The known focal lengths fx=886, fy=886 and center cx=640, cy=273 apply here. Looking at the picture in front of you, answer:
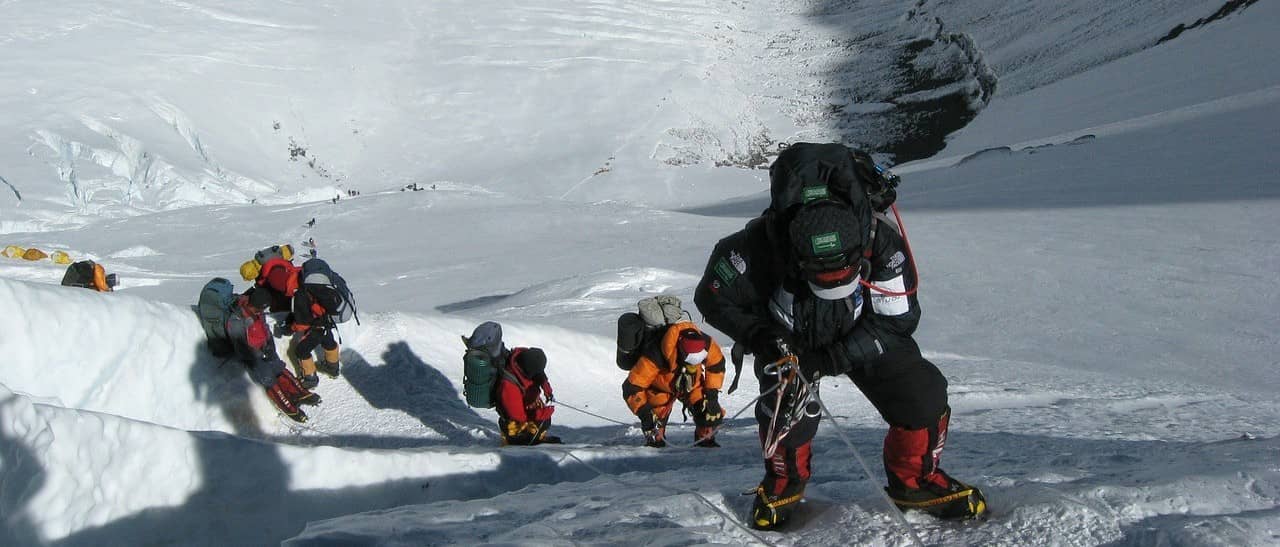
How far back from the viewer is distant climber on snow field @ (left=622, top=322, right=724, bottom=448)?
5.23m

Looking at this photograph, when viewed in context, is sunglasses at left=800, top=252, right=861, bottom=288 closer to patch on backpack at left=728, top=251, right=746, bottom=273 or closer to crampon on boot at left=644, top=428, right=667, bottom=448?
patch on backpack at left=728, top=251, right=746, bottom=273

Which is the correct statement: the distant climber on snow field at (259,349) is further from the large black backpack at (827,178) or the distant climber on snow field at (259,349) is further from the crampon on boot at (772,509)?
the large black backpack at (827,178)

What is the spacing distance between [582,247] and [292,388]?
35.3ft

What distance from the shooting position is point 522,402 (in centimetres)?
551

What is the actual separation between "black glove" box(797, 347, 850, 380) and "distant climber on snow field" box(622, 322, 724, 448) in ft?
7.09

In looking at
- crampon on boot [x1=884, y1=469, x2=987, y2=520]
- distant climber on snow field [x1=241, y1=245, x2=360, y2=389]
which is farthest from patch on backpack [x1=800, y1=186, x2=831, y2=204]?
distant climber on snow field [x1=241, y1=245, x2=360, y2=389]

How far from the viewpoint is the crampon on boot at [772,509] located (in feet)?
10.2

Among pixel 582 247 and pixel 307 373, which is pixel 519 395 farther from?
pixel 582 247

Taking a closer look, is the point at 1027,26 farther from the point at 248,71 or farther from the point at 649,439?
the point at 649,439

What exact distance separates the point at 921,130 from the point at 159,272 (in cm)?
3008

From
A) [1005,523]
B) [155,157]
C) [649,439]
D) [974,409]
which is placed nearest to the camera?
[1005,523]

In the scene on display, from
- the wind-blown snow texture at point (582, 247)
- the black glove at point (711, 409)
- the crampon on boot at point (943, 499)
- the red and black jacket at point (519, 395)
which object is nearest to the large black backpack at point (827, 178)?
the wind-blown snow texture at point (582, 247)

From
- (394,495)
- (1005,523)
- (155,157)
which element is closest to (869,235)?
(1005,523)

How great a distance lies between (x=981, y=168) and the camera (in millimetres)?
20625
